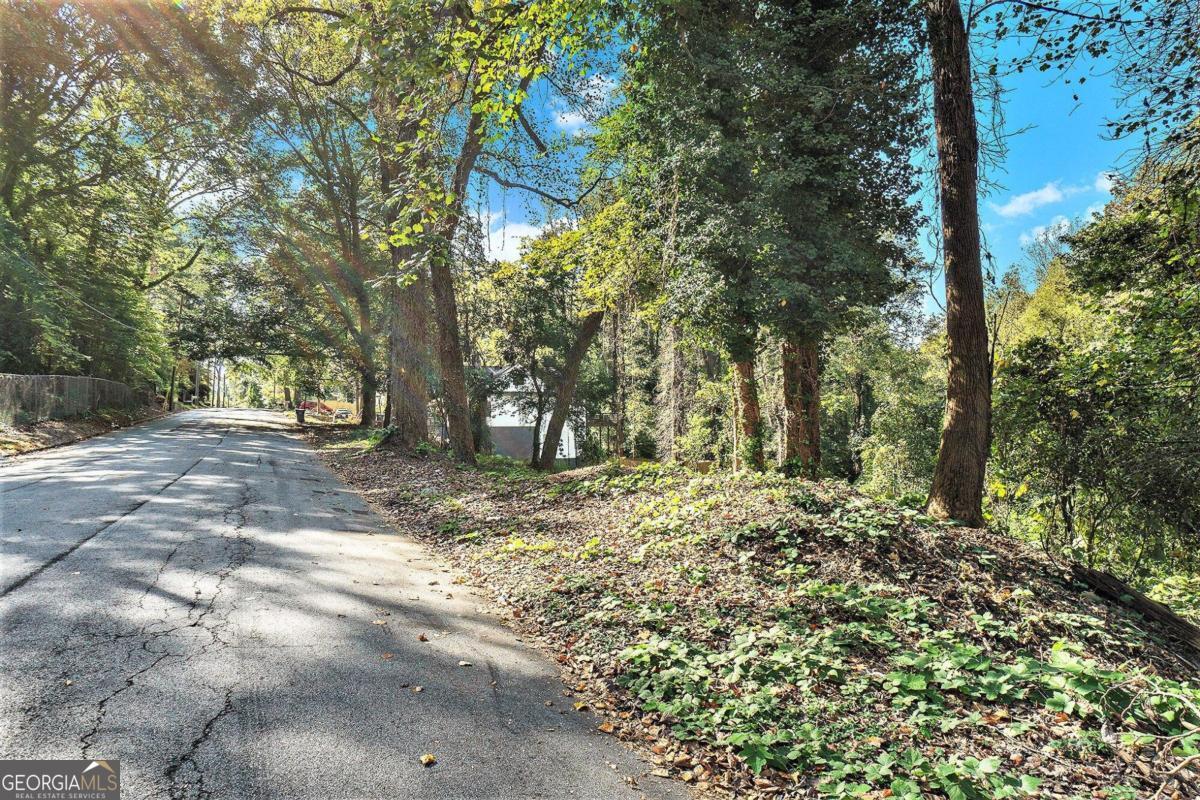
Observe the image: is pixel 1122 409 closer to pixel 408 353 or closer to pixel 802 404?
pixel 802 404

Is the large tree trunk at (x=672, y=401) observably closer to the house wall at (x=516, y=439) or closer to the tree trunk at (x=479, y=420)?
the tree trunk at (x=479, y=420)

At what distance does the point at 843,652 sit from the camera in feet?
12.7

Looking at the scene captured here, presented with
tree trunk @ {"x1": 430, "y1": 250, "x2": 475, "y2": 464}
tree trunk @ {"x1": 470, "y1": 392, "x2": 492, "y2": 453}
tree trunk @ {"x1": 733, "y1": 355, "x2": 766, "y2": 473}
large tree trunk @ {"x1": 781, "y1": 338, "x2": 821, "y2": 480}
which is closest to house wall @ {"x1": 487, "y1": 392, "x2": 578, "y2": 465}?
tree trunk @ {"x1": 470, "y1": 392, "x2": 492, "y2": 453}

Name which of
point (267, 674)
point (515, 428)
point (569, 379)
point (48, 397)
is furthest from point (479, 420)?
point (267, 674)

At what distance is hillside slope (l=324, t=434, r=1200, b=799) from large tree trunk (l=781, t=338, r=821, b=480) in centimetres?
404

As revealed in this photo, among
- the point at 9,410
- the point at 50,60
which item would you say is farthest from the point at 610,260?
the point at 50,60

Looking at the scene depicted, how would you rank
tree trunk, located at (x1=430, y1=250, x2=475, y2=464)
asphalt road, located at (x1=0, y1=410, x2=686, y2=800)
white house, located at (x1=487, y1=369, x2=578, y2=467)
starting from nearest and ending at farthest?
asphalt road, located at (x1=0, y1=410, x2=686, y2=800), tree trunk, located at (x1=430, y1=250, x2=475, y2=464), white house, located at (x1=487, y1=369, x2=578, y2=467)

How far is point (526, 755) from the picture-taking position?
2971mm

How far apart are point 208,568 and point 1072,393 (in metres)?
10.3

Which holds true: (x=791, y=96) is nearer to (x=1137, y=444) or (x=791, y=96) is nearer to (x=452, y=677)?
(x=1137, y=444)

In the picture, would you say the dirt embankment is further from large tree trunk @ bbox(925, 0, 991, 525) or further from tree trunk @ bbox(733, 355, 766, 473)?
large tree trunk @ bbox(925, 0, 991, 525)

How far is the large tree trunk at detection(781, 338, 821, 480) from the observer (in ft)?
36.2

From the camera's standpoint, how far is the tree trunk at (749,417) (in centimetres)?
1164

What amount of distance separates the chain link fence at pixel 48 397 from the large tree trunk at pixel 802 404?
61.7ft
